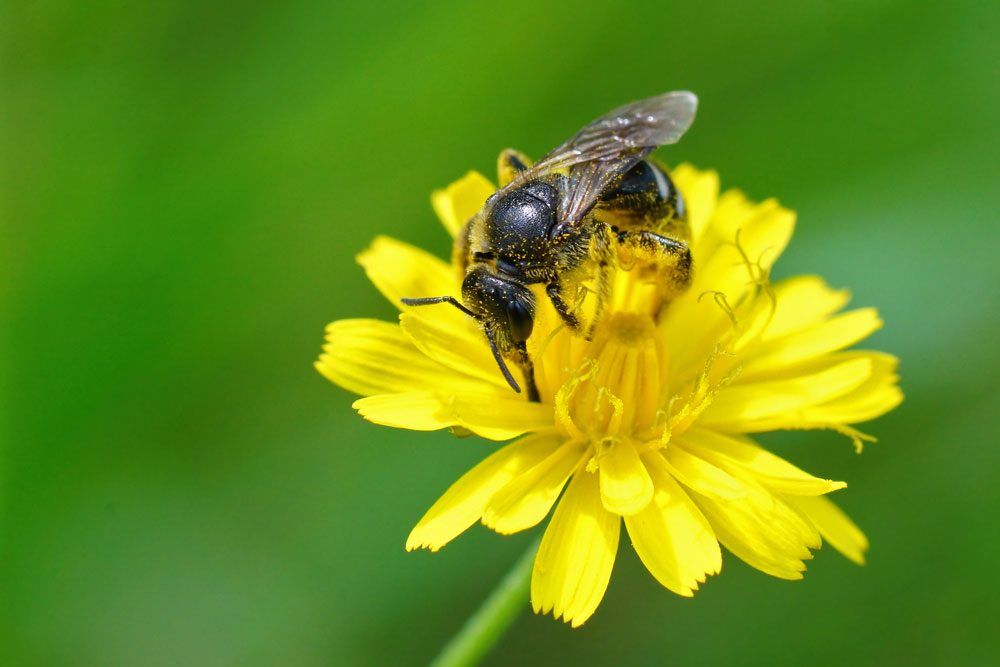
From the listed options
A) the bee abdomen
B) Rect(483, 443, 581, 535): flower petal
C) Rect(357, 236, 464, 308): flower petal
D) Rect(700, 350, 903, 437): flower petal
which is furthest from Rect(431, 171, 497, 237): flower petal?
Rect(700, 350, 903, 437): flower petal

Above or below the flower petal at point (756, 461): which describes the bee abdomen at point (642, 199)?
above

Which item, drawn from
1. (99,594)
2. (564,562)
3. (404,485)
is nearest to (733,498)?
(564,562)

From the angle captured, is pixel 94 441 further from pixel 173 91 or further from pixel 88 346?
pixel 173 91

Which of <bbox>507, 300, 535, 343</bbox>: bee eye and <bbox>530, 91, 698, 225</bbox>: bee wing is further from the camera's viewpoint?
<bbox>530, 91, 698, 225</bbox>: bee wing

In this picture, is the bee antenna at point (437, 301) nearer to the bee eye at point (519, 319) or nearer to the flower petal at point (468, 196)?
the bee eye at point (519, 319)

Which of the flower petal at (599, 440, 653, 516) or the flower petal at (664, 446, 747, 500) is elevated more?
the flower petal at (599, 440, 653, 516)

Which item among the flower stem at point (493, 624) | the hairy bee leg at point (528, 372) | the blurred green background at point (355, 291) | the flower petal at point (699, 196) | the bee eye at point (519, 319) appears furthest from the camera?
the blurred green background at point (355, 291)

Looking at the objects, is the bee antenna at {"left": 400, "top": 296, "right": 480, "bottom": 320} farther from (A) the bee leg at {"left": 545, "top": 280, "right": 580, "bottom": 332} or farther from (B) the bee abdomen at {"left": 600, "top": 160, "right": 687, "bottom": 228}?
(B) the bee abdomen at {"left": 600, "top": 160, "right": 687, "bottom": 228}

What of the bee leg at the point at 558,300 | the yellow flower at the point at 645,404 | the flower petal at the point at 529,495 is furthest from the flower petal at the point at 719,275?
the flower petal at the point at 529,495
